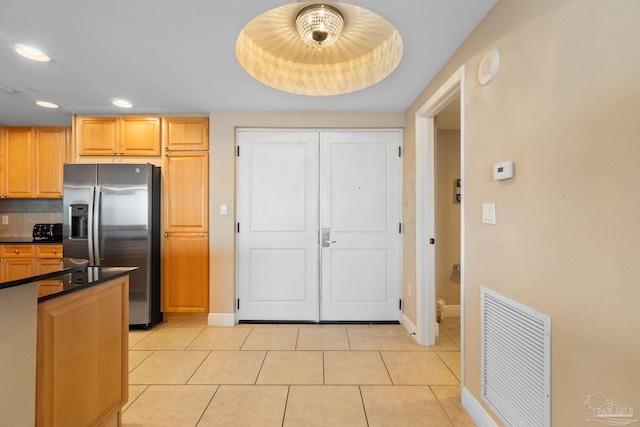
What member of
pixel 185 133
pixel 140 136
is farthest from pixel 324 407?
pixel 140 136

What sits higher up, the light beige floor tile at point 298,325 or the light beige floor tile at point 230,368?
the light beige floor tile at point 298,325

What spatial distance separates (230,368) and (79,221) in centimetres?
221

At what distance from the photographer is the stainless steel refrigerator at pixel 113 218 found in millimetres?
2891

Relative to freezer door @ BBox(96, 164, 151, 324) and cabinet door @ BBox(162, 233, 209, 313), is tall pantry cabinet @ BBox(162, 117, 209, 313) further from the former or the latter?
freezer door @ BBox(96, 164, 151, 324)

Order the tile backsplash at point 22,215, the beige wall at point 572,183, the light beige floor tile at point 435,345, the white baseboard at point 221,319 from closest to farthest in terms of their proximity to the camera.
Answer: the beige wall at point 572,183, the light beige floor tile at point 435,345, the white baseboard at point 221,319, the tile backsplash at point 22,215

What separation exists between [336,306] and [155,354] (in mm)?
1760

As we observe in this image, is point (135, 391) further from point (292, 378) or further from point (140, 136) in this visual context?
point (140, 136)

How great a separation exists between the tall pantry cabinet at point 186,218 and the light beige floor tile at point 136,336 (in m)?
0.29

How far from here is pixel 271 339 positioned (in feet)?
9.01

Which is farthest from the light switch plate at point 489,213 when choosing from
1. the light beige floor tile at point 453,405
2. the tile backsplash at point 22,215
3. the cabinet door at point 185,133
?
the tile backsplash at point 22,215

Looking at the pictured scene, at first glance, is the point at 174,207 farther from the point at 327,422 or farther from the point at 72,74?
the point at 327,422

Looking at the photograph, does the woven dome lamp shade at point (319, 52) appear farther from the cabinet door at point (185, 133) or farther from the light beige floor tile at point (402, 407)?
the light beige floor tile at point (402, 407)

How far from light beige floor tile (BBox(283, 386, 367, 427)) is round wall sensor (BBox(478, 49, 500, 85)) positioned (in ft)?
6.73

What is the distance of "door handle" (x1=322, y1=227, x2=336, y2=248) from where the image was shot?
314cm
